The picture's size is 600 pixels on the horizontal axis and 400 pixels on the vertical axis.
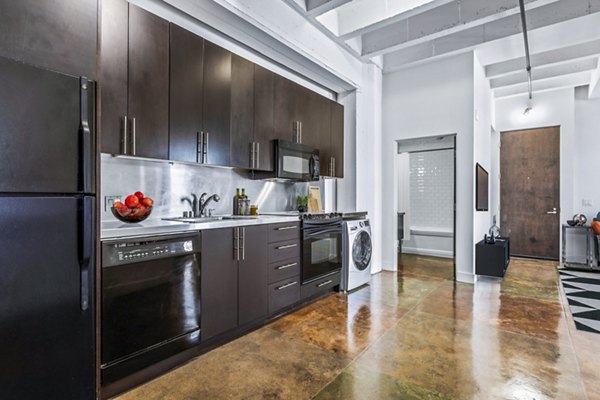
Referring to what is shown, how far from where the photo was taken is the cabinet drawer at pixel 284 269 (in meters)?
2.98

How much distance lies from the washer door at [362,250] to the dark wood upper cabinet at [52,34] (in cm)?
327

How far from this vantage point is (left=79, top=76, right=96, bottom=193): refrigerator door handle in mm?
1470

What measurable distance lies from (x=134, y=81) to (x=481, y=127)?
496 cm

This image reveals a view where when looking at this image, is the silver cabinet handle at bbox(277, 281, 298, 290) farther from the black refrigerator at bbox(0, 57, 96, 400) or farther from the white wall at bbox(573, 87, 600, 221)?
the white wall at bbox(573, 87, 600, 221)

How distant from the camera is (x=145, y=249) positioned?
1977 mm

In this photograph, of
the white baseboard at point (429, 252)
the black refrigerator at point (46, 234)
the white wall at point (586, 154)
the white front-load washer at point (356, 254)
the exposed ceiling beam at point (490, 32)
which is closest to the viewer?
the black refrigerator at point (46, 234)

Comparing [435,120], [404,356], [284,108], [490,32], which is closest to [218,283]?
[404,356]

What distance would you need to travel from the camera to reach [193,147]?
2660 mm

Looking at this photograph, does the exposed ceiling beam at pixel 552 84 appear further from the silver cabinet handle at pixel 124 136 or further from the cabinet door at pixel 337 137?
the silver cabinet handle at pixel 124 136

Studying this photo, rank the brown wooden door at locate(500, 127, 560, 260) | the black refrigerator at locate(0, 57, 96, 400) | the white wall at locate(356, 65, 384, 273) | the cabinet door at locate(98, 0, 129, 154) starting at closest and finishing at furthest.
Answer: the black refrigerator at locate(0, 57, 96, 400) < the cabinet door at locate(98, 0, 129, 154) < the white wall at locate(356, 65, 384, 273) < the brown wooden door at locate(500, 127, 560, 260)

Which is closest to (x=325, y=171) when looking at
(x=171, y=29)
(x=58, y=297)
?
(x=171, y=29)

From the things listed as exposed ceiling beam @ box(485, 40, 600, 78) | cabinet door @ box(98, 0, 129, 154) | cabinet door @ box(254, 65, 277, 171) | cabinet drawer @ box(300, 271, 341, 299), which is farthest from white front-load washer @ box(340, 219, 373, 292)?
exposed ceiling beam @ box(485, 40, 600, 78)

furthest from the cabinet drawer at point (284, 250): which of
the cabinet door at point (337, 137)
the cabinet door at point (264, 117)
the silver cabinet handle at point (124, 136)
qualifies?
the cabinet door at point (337, 137)

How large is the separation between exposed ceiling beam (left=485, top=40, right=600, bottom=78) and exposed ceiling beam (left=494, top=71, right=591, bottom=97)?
0.94m
